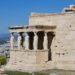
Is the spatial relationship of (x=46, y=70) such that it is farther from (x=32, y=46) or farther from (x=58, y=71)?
(x=32, y=46)

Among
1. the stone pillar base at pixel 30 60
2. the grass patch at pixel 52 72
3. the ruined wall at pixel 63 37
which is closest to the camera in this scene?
the grass patch at pixel 52 72

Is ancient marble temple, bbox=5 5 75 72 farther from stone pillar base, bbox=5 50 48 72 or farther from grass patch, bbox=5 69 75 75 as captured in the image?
grass patch, bbox=5 69 75 75

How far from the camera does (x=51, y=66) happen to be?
44.8 m

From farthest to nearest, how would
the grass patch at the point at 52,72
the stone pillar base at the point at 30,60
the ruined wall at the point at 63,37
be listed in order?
the stone pillar base at the point at 30,60
the ruined wall at the point at 63,37
the grass patch at the point at 52,72

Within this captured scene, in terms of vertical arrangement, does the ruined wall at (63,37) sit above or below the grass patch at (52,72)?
above

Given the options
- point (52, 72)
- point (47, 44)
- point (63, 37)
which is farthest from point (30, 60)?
point (63, 37)

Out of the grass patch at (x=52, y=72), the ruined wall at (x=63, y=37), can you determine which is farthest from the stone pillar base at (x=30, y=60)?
the ruined wall at (x=63, y=37)

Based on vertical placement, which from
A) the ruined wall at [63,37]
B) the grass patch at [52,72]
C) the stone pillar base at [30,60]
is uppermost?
the ruined wall at [63,37]

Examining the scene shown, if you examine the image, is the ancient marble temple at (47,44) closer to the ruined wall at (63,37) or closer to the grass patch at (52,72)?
the ruined wall at (63,37)

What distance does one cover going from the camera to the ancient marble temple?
145ft

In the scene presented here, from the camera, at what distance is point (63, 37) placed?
44531 mm

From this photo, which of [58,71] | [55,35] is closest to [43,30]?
[55,35]

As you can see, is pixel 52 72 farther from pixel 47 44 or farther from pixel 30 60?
pixel 47 44

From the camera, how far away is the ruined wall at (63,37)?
4391cm
